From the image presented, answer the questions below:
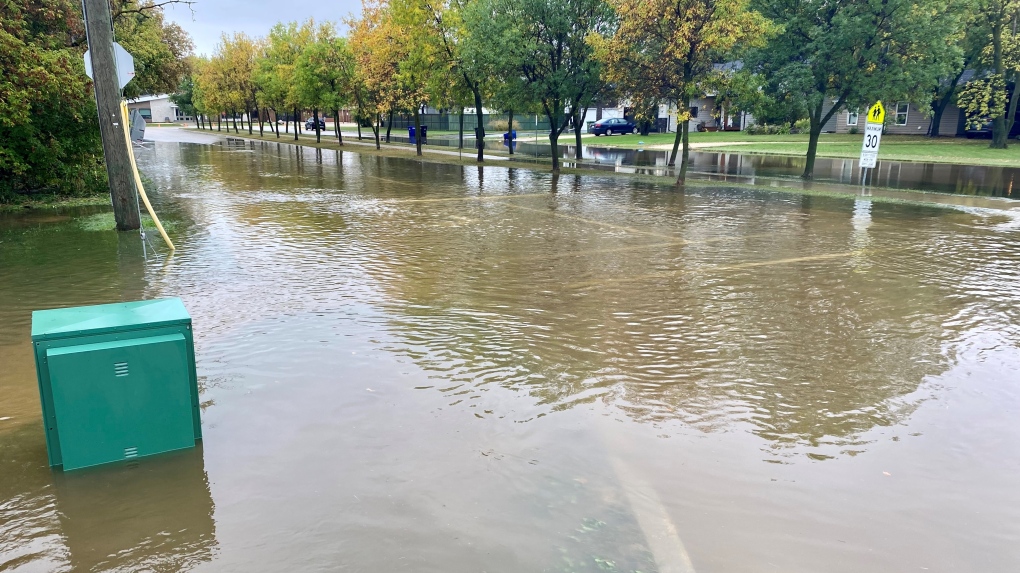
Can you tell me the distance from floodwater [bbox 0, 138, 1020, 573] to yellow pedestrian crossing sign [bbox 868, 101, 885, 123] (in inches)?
349

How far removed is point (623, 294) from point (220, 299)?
495cm

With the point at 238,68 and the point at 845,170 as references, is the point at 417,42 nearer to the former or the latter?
the point at 845,170

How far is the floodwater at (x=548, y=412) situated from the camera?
3664 millimetres

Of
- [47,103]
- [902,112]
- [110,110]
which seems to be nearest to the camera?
[110,110]

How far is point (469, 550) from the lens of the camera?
11.7 feet

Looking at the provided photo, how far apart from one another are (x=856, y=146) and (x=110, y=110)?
41929mm

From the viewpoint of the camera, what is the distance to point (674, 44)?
63.9 ft

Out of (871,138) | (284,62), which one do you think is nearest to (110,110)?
(871,138)

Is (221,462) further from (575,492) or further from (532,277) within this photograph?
(532,277)

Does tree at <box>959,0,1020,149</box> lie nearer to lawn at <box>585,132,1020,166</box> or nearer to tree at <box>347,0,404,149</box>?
lawn at <box>585,132,1020,166</box>

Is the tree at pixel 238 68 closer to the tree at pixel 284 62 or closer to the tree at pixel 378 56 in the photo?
the tree at pixel 284 62

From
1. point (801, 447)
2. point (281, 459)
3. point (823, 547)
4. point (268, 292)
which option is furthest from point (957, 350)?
point (268, 292)

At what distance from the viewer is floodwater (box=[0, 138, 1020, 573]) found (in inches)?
144

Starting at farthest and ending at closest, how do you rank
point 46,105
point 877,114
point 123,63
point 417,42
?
point 417,42 < point 877,114 < point 46,105 < point 123,63
